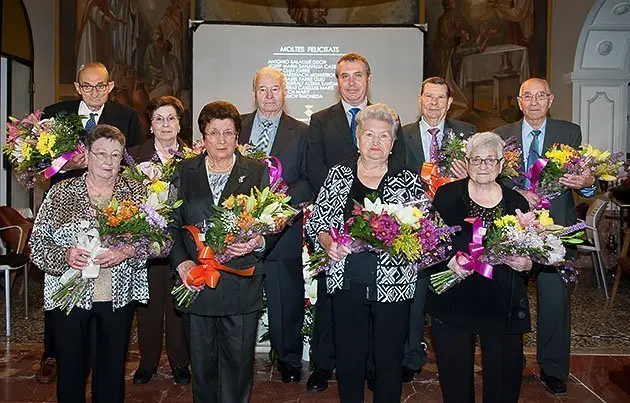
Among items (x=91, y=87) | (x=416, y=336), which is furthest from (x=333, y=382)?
(x=91, y=87)

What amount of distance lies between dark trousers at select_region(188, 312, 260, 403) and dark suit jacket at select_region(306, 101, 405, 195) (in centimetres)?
125

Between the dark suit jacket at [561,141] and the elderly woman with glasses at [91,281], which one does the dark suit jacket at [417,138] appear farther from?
the elderly woman with glasses at [91,281]

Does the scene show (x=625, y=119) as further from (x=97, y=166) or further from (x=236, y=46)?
(x=97, y=166)

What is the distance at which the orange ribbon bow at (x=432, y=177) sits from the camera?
13.8ft

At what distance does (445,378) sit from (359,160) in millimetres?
1193

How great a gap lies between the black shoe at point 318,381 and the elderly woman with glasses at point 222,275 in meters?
1.10

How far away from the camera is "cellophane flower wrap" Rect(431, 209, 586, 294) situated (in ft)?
9.97

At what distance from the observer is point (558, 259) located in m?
3.09

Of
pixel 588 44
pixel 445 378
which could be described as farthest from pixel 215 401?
pixel 588 44

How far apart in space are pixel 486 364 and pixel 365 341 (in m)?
0.61

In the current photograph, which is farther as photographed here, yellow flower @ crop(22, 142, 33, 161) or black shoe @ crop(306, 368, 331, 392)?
black shoe @ crop(306, 368, 331, 392)

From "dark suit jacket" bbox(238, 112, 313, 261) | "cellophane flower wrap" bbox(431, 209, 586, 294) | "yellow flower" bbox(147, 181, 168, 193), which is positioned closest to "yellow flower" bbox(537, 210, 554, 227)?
"cellophane flower wrap" bbox(431, 209, 586, 294)

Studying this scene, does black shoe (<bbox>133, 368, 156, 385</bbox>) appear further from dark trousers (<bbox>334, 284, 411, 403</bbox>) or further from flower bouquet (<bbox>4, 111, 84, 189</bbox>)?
dark trousers (<bbox>334, 284, 411, 403</bbox>)

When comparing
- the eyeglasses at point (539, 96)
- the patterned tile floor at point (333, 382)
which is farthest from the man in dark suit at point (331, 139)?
the eyeglasses at point (539, 96)
